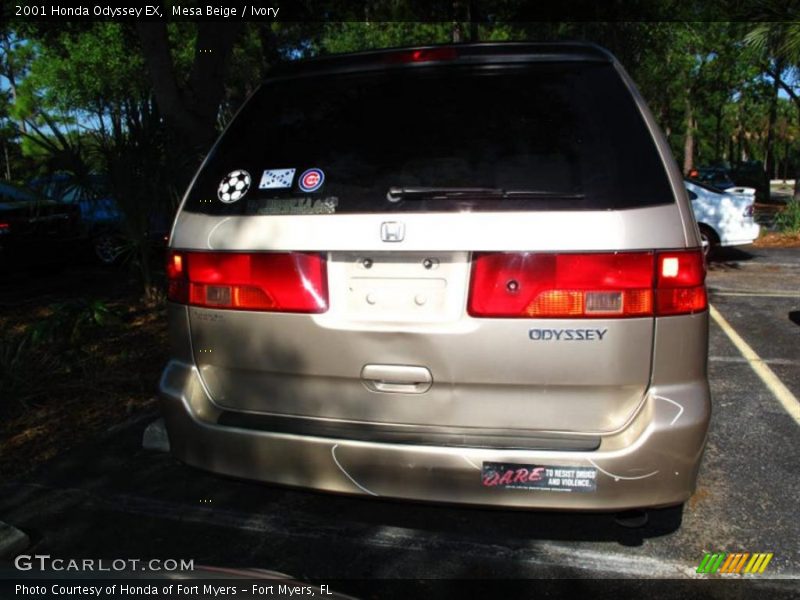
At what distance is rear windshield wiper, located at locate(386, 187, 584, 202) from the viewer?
2.29m

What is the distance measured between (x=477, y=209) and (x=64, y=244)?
9818 millimetres

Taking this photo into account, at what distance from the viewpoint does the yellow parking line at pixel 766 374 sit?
4610mm

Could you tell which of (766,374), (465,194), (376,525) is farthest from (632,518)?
(766,374)

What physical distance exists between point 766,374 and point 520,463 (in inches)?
153

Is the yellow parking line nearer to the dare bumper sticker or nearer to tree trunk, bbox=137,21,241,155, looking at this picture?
the dare bumper sticker

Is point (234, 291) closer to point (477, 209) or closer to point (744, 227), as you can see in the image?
point (477, 209)

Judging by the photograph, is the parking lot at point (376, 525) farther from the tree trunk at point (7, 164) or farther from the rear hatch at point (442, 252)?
the tree trunk at point (7, 164)

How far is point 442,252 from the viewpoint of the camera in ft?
7.56

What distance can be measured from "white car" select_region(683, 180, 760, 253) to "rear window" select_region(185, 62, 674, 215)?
9.74 meters

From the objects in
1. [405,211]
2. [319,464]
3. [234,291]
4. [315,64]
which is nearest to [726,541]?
[319,464]

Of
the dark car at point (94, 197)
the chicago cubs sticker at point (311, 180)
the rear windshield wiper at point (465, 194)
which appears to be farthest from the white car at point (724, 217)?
the chicago cubs sticker at point (311, 180)

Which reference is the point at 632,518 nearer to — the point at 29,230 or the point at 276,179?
the point at 276,179

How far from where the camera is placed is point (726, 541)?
9.78 ft

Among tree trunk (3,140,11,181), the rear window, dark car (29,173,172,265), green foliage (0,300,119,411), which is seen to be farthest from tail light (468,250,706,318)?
tree trunk (3,140,11,181)
